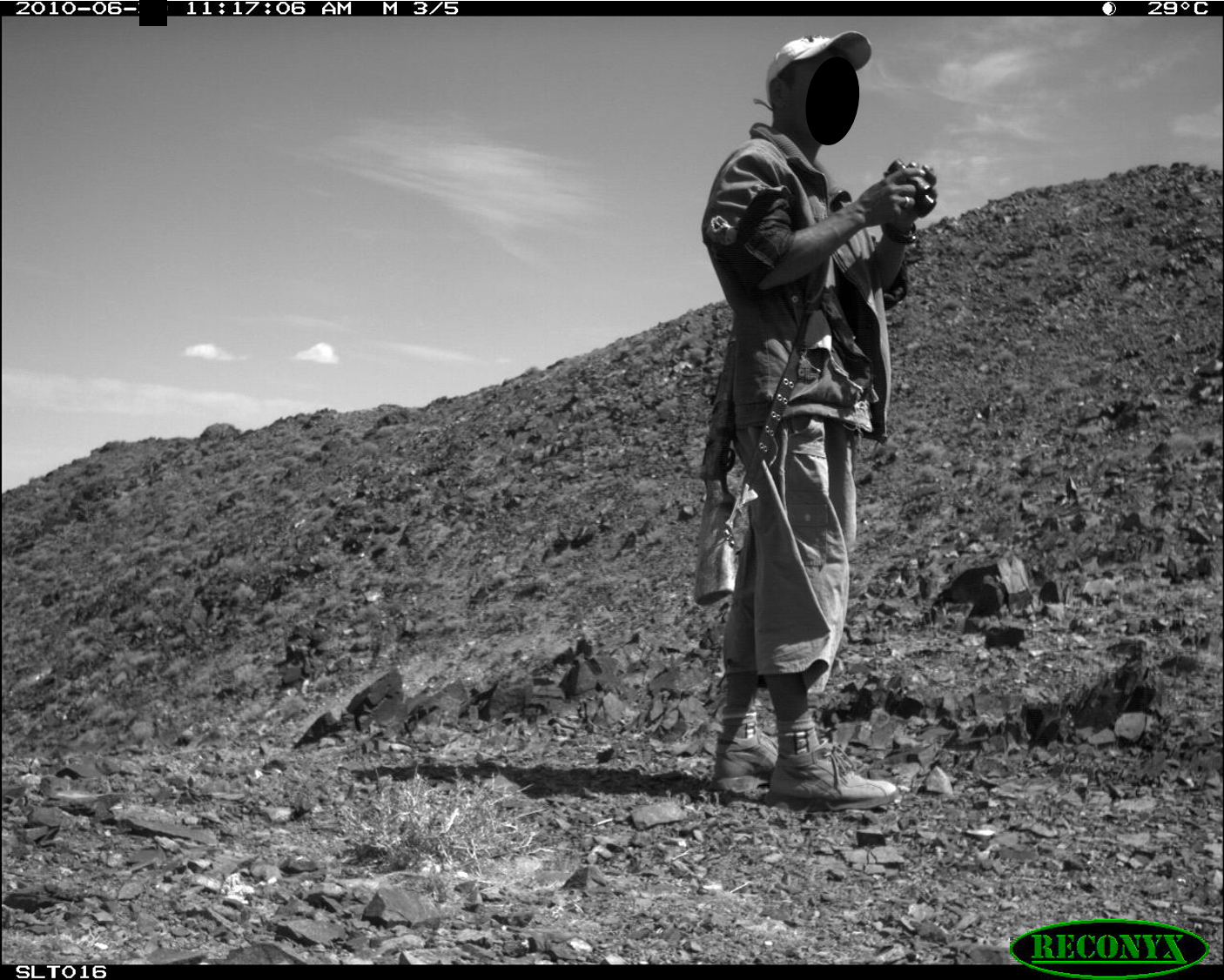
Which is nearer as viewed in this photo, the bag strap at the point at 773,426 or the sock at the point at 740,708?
the bag strap at the point at 773,426

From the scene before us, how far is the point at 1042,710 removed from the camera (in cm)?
523

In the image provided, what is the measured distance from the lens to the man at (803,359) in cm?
395

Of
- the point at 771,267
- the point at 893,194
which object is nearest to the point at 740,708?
the point at 771,267

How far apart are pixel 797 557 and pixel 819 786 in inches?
31.8

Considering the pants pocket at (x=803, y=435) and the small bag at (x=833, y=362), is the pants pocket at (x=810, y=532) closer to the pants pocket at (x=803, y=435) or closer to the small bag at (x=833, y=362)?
the pants pocket at (x=803, y=435)

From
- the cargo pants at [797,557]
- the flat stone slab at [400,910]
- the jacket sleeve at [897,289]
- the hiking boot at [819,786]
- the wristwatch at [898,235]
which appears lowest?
the flat stone slab at [400,910]

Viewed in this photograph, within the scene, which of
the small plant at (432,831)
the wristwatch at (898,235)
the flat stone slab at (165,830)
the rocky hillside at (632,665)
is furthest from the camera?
the wristwatch at (898,235)

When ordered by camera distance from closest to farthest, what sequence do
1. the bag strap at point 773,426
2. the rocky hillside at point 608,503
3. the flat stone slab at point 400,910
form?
the flat stone slab at point 400,910 < the bag strap at point 773,426 < the rocky hillside at point 608,503

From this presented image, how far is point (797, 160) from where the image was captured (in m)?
4.14

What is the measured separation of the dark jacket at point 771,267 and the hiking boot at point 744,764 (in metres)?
1.19

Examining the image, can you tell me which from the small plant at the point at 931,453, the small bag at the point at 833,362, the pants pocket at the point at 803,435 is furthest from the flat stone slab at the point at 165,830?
the small plant at the point at 931,453

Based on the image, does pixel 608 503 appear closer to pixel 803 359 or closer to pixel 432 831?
pixel 803 359

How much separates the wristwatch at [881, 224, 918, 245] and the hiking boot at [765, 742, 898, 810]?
1.73 m

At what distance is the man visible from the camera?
3949 millimetres
